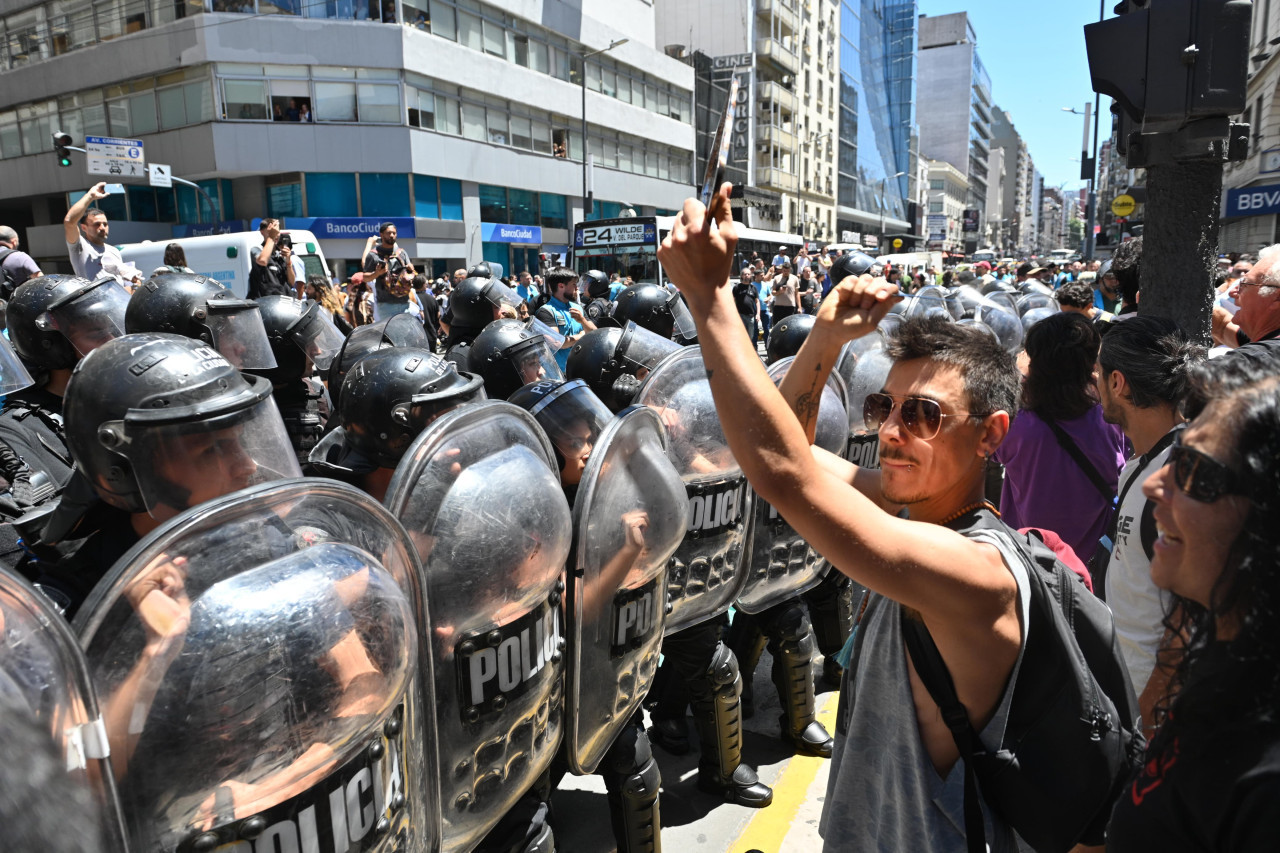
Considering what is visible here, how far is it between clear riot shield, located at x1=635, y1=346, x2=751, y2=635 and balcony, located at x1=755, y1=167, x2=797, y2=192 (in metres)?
54.9

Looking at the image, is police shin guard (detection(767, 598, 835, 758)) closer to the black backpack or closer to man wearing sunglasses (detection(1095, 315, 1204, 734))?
man wearing sunglasses (detection(1095, 315, 1204, 734))

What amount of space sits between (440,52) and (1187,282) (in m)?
29.9

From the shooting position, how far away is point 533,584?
6.30 ft

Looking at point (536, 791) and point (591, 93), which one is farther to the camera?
point (591, 93)

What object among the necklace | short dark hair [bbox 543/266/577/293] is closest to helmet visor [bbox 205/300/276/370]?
the necklace

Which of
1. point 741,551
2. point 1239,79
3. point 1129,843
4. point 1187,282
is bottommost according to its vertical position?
point 741,551

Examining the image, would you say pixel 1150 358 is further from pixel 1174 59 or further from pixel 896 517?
pixel 1174 59

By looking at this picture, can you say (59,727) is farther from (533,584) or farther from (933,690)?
(933,690)

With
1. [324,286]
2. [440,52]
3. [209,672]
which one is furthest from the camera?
[440,52]

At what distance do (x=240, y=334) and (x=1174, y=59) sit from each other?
14.7 feet

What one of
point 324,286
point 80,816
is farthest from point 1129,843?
point 324,286

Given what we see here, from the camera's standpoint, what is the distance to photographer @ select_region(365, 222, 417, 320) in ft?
26.7

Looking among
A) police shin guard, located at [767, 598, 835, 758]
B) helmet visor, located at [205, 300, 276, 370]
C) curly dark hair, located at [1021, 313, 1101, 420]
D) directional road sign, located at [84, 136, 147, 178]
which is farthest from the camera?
directional road sign, located at [84, 136, 147, 178]

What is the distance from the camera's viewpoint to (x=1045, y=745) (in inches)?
57.4
